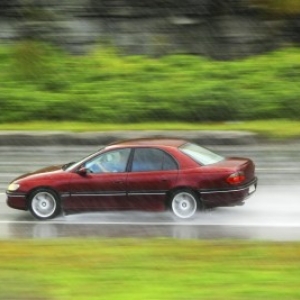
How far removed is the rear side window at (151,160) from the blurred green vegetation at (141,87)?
396 inches

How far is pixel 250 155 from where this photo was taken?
20344 mm

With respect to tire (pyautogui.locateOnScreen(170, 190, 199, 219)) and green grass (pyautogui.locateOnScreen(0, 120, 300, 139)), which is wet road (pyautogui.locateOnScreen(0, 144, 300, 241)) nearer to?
tire (pyautogui.locateOnScreen(170, 190, 199, 219))

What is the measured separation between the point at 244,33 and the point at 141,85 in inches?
201

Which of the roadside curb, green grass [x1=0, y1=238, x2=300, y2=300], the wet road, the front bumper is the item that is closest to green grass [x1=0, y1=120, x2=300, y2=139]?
the roadside curb

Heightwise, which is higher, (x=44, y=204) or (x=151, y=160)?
(x=151, y=160)

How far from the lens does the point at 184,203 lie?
13.5 meters

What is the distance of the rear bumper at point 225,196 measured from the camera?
1321 centimetres

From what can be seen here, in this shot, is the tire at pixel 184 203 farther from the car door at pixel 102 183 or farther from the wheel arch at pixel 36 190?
the wheel arch at pixel 36 190

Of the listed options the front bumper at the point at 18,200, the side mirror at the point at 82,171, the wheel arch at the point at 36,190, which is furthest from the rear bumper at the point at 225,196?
the front bumper at the point at 18,200

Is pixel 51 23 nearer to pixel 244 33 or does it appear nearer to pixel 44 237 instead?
pixel 244 33

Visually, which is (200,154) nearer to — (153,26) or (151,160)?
(151,160)

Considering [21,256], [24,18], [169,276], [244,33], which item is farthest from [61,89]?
[169,276]

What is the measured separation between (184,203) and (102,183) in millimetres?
A: 1401

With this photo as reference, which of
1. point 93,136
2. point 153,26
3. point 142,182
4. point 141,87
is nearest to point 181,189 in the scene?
point 142,182
